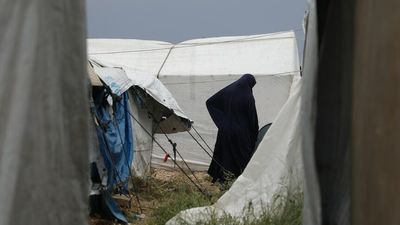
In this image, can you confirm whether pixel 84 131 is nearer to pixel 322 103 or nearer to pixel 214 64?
pixel 322 103

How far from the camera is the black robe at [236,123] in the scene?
350 inches

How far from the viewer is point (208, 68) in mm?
11867

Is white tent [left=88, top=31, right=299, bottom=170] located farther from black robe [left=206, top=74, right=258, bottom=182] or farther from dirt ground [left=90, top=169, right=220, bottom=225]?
black robe [left=206, top=74, right=258, bottom=182]

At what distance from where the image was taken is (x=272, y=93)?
1103 centimetres

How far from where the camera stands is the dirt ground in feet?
23.3

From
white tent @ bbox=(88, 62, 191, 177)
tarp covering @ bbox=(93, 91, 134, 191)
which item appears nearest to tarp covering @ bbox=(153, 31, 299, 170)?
white tent @ bbox=(88, 62, 191, 177)

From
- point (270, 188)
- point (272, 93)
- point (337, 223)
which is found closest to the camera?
point (337, 223)

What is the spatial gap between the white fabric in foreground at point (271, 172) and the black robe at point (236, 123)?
10.9 ft

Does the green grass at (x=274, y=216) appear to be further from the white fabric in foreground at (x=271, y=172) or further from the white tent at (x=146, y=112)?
the white tent at (x=146, y=112)

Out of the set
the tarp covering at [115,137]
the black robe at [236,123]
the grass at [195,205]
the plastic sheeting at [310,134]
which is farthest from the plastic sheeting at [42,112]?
the black robe at [236,123]

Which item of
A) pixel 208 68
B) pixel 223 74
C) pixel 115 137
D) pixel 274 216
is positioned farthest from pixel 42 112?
pixel 208 68

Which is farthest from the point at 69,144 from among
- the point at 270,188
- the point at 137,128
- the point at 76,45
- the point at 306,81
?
the point at 137,128

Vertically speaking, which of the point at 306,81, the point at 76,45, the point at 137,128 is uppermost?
the point at 76,45

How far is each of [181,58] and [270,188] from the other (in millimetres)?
7559
